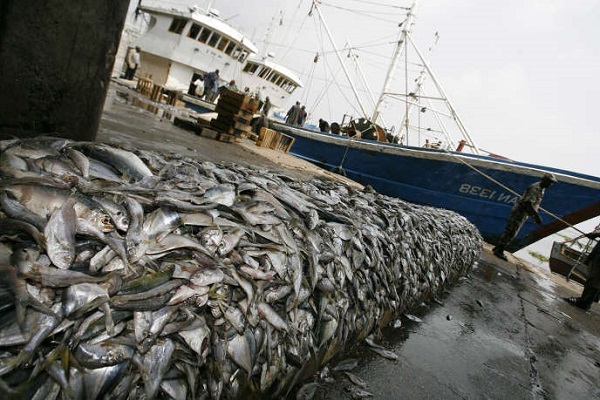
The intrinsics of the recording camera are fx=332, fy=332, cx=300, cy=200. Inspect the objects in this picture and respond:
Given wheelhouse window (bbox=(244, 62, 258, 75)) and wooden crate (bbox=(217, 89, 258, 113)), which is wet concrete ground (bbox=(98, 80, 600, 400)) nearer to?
wooden crate (bbox=(217, 89, 258, 113))

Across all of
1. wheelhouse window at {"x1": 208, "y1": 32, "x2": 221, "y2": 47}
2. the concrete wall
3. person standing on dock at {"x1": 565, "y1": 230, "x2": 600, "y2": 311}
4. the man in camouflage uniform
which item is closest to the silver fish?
the concrete wall

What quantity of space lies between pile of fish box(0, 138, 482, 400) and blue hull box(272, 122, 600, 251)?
9.15 meters

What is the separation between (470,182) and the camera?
39.6 feet

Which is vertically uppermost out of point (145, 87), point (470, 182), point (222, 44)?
point (222, 44)

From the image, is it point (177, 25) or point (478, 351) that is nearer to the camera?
point (478, 351)

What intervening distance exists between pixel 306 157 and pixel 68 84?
14550mm

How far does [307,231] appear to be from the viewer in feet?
7.76

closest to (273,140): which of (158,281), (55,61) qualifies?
(55,61)

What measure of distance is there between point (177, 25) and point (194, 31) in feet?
4.27

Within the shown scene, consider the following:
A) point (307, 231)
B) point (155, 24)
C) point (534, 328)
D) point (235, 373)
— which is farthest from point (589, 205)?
point (155, 24)

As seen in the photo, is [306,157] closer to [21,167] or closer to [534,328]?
[534,328]

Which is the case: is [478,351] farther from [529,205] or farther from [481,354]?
[529,205]

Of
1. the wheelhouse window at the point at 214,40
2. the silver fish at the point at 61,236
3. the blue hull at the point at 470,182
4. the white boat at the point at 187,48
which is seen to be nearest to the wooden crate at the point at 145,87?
the white boat at the point at 187,48

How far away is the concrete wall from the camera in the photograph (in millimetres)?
2109
